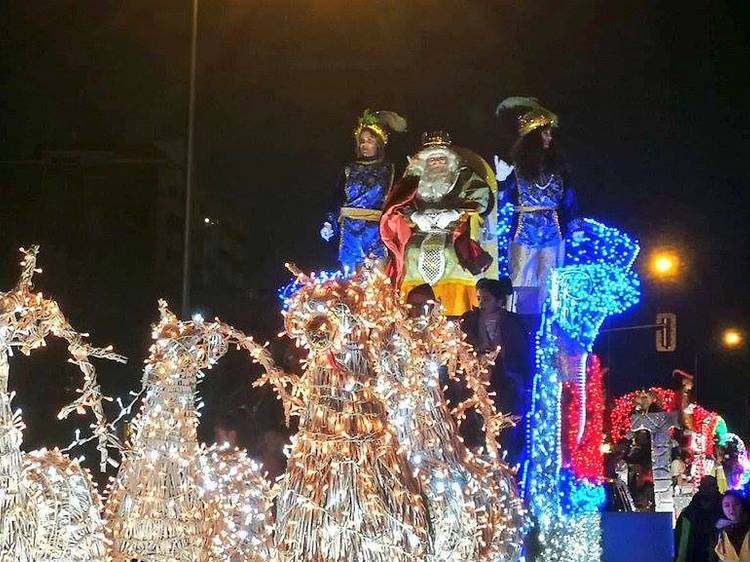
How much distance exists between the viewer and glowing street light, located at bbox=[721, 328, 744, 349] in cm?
2662

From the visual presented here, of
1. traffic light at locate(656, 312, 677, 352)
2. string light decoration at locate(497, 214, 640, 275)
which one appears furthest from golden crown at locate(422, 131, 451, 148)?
traffic light at locate(656, 312, 677, 352)

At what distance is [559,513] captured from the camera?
951cm

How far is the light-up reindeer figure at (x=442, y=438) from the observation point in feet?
17.9

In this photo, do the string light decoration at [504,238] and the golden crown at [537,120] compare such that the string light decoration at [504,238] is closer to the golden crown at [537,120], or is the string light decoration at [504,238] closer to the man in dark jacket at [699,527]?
the golden crown at [537,120]

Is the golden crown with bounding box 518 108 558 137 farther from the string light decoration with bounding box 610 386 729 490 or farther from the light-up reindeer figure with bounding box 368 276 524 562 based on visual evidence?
the string light decoration with bounding box 610 386 729 490

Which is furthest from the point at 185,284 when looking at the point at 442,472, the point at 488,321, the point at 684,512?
the point at 442,472

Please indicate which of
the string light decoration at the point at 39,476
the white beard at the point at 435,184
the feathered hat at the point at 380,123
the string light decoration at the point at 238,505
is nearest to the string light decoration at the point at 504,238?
the white beard at the point at 435,184

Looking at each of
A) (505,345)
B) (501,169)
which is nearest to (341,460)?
(505,345)

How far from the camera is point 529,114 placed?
10.6m

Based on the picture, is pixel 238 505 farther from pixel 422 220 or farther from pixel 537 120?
pixel 537 120

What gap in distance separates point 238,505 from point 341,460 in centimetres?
92

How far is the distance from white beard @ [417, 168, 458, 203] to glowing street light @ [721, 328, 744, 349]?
17548 mm

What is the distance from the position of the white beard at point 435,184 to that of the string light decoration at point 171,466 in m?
5.75

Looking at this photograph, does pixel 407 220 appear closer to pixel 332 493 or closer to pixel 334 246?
pixel 334 246
